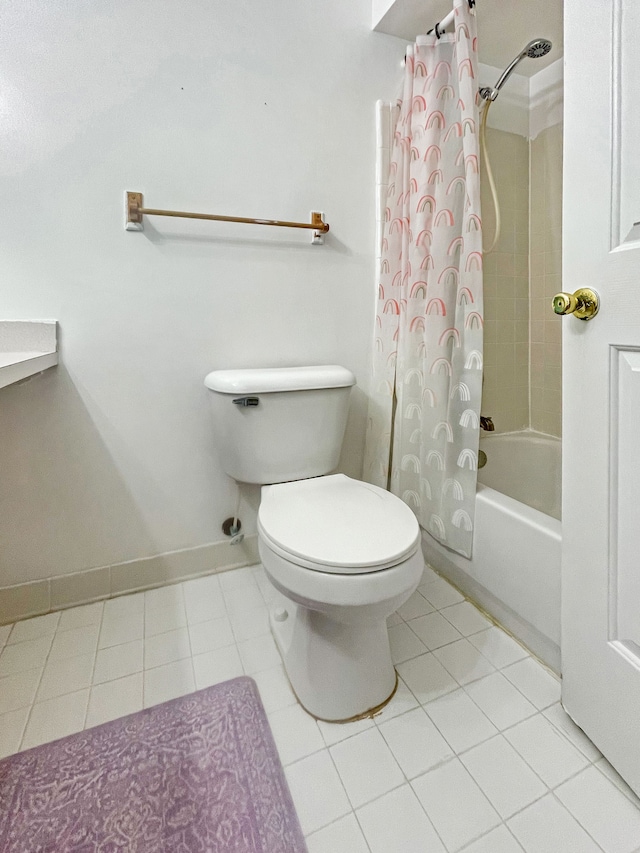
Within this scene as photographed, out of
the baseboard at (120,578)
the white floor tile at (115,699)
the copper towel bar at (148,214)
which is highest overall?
the copper towel bar at (148,214)

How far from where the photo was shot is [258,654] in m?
1.18

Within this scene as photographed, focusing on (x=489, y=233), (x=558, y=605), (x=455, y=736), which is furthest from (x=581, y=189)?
(x=455, y=736)

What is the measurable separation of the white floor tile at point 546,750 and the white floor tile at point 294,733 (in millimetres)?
426

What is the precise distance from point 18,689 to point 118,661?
231mm

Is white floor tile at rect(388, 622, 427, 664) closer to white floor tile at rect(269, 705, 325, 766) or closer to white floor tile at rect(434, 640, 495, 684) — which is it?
white floor tile at rect(434, 640, 495, 684)

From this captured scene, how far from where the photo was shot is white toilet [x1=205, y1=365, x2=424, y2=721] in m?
0.87

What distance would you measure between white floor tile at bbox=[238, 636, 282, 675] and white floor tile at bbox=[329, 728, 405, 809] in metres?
0.29

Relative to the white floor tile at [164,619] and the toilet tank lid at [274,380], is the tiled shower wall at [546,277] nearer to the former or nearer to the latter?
the toilet tank lid at [274,380]

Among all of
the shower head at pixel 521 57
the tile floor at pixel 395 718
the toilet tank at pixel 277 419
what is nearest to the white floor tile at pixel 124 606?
the tile floor at pixel 395 718

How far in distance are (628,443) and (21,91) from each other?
5.58 feet

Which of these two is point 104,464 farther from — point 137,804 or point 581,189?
point 581,189

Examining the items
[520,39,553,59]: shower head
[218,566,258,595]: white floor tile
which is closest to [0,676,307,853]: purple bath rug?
[218,566,258,595]: white floor tile

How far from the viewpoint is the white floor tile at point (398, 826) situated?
2.42 ft

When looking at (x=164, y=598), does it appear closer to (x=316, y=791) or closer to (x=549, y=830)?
(x=316, y=791)
